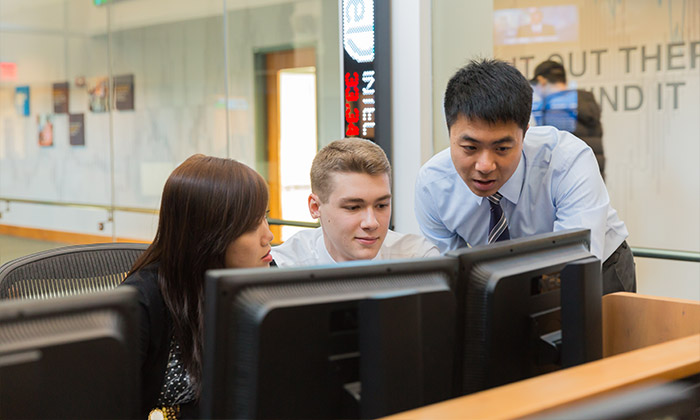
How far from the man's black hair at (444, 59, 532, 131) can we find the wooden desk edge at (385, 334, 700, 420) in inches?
27.9

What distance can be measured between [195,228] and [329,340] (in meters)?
0.54

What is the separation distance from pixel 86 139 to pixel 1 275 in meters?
2.66

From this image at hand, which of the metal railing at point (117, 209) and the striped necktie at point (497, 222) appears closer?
the striped necktie at point (497, 222)

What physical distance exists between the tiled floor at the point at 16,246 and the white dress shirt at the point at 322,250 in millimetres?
2408

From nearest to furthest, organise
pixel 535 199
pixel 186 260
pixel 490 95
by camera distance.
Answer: pixel 186 260, pixel 490 95, pixel 535 199

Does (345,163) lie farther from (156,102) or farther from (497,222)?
(156,102)

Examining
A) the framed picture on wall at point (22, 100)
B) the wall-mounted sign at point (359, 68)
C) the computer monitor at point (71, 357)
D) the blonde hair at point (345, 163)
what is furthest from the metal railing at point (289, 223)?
the computer monitor at point (71, 357)

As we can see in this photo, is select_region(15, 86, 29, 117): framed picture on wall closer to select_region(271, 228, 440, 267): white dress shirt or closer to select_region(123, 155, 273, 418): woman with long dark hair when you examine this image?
select_region(271, 228, 440, 267): white dress shirt

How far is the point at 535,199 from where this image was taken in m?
1.98

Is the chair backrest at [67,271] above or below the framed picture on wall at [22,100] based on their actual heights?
below

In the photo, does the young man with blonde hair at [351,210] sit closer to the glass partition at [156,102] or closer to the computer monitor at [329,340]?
the computer monitor at [329,340]

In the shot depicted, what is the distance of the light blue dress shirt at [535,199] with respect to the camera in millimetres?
1846

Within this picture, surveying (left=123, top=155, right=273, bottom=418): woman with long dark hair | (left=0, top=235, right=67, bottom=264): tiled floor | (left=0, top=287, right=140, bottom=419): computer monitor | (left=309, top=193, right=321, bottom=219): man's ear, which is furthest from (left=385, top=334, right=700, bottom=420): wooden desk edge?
(left=0, top=235, right=67, bottom=264): tiled floor

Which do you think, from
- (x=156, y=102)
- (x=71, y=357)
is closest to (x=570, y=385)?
(x=71, y=357)
